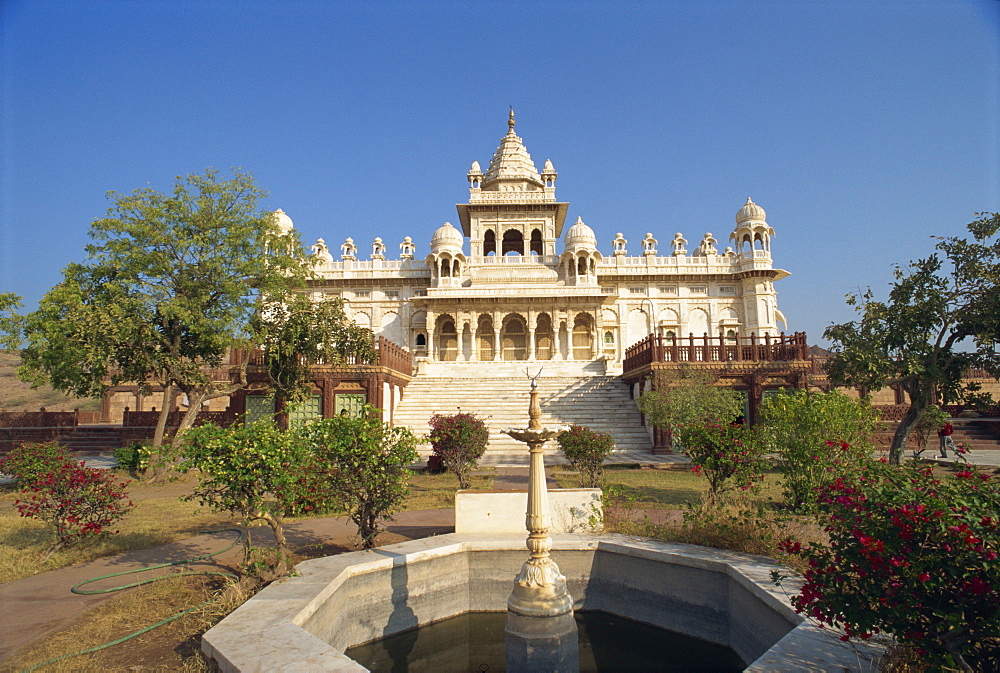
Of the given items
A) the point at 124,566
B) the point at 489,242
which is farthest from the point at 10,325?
the point at 489,242

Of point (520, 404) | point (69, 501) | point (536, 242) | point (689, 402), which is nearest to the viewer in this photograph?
point (69, 501)

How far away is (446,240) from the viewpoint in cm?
3547

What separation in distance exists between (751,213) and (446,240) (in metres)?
20.2

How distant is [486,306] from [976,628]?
103 ft

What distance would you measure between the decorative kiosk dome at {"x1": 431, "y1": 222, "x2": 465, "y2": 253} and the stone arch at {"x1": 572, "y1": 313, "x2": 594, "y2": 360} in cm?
880

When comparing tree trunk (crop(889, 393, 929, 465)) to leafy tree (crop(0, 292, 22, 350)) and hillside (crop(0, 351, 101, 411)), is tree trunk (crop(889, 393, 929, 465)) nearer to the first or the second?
leafy tree (crop(0, 292, 22, 350))

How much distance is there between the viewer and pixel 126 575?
673cm

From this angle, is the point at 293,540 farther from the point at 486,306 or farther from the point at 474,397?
the point at 486,306

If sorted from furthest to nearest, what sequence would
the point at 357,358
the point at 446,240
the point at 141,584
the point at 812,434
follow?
the point at 446,240 → the point at 357,358 → the point at 812,434 → the point at 141,584

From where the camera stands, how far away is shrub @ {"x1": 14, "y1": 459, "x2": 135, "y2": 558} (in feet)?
24.5

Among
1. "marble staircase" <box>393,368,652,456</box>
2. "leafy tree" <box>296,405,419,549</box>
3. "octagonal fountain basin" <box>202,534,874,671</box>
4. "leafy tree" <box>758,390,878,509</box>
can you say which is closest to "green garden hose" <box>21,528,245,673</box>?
"octagonal fountain basin" <box>202,534,874,671</box>

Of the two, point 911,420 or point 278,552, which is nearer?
point 278,552

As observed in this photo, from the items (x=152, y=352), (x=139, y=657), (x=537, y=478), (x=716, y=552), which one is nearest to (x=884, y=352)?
(x=716, y=552)

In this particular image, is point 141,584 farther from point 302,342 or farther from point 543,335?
point 543,335
